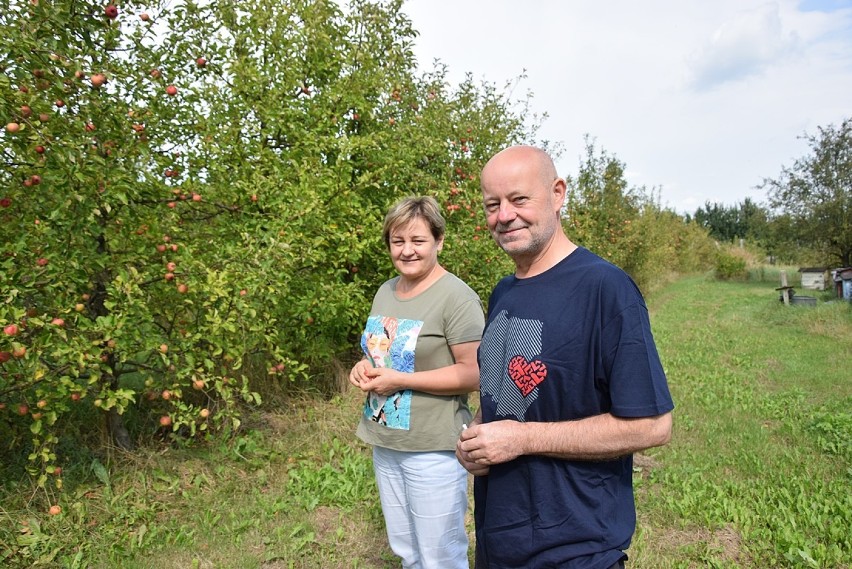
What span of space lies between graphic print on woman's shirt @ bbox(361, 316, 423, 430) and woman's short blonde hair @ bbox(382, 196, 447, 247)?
40cm

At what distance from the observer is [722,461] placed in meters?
4.83

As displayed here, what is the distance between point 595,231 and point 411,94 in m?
10.3

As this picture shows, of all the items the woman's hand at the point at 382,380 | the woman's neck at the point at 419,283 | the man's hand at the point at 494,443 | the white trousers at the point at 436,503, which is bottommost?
the white trousers at the point at 436,503

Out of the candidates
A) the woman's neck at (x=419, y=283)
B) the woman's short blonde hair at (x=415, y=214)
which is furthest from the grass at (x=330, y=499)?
the woman's short blonde hair at (x=415, y=214)

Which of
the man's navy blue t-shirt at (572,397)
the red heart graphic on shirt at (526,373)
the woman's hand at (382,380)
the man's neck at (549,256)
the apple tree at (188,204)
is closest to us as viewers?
the man's navy blue t-shirt at (572,397)

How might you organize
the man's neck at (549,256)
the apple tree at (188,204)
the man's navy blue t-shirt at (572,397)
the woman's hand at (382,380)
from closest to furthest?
the man's navy blue t-shirt at (572,397)
the man's neck at (549,256)
the woman's hand at (382,380)
the apple tree at (188,204)

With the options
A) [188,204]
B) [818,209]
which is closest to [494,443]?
[188,204]

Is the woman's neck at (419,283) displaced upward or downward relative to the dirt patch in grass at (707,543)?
upward

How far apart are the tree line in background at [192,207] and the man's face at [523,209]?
247 cm

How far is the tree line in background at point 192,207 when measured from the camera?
3.12m

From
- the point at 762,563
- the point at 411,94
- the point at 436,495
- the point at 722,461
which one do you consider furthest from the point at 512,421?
the point at 411,94

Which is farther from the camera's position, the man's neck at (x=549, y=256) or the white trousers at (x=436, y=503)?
the white trousers at (x=436, y=503)

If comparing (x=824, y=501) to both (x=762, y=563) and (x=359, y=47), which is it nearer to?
(x=762, y=563)

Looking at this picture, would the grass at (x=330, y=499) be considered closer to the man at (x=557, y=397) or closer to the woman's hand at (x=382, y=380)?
the woman's hand at (x=382, y=380)
